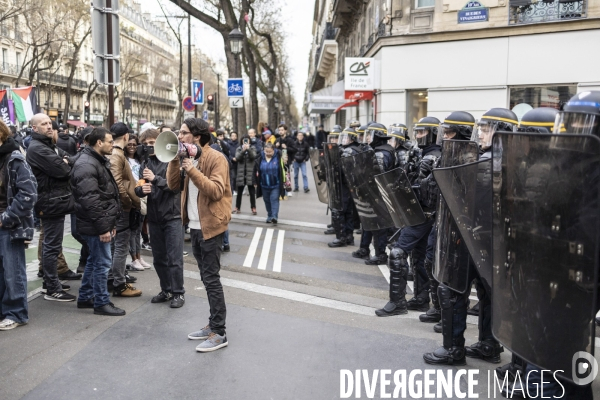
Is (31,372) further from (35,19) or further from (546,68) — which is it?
(35,19)

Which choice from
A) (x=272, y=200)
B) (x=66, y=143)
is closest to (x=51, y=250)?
(x=272, y=200)

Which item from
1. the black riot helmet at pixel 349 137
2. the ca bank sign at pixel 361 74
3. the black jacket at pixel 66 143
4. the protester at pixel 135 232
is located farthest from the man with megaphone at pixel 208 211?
the ca bank sign at pixel 361 74

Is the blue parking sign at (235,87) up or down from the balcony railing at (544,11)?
down

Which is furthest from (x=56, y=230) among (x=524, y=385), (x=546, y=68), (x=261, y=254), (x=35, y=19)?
(x=35, y=19)

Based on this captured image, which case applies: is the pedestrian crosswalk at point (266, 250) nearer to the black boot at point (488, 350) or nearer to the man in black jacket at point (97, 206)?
the man in black jacket at point (97, 206)

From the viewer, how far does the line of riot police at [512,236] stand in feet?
7.88

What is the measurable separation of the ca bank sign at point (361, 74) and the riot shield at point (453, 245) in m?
13.1

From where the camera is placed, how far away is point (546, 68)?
1456 centimetres

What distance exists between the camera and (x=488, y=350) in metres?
4.36

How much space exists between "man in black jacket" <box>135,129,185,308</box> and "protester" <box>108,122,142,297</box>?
0.36m

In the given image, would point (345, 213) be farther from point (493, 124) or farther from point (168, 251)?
point (493, 124)

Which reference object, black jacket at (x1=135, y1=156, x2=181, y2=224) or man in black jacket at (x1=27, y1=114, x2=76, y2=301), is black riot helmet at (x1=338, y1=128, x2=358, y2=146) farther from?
man in black jacket at (x1=27, y1=114, x2=76, y2=301)

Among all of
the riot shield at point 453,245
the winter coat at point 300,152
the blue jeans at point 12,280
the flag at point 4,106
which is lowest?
the blue jeans at point 12,280

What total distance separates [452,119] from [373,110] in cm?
1341
